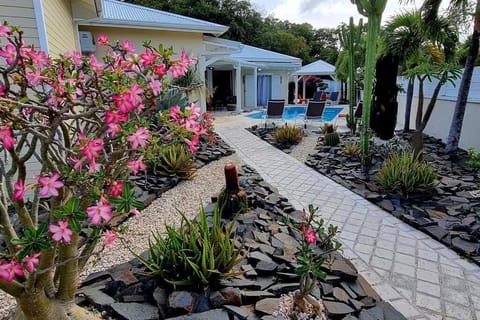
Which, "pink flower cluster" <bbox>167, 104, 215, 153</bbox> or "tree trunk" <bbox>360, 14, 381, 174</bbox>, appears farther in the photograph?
"tree trunk" <bbox>360, 14, 381, 174</bbox>

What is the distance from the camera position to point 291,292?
2564mm

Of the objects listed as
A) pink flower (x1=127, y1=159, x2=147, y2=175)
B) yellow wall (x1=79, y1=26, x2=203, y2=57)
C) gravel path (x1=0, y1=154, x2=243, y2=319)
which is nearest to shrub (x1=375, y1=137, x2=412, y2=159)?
gravel path (x1=0, y1=154, x2=243, y2=319)

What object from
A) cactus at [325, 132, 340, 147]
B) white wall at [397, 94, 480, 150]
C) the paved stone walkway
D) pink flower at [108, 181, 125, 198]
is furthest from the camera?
cactus at [325, 132, 340, 147]

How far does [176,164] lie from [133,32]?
733 cm

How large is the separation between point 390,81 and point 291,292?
27.6ft

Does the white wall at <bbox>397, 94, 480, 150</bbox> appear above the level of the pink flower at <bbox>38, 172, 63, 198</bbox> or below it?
below

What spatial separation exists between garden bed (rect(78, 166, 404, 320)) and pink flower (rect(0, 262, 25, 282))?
94 centimetres

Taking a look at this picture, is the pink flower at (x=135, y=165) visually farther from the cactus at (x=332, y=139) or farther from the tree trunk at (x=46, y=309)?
the cactus at (x=332, y=139)

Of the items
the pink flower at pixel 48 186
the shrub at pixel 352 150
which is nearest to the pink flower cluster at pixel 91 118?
the pink flower at pixel 48 186

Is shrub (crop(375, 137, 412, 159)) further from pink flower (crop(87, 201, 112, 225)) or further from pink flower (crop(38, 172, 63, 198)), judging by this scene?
pink flower (crop(38, 172, 63, 198))

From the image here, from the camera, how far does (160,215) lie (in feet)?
14.7

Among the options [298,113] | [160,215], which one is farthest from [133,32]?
[298,113]

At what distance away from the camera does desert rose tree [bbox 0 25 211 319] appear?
1535mm

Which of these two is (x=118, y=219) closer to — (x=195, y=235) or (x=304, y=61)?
(x=195, y=235)
